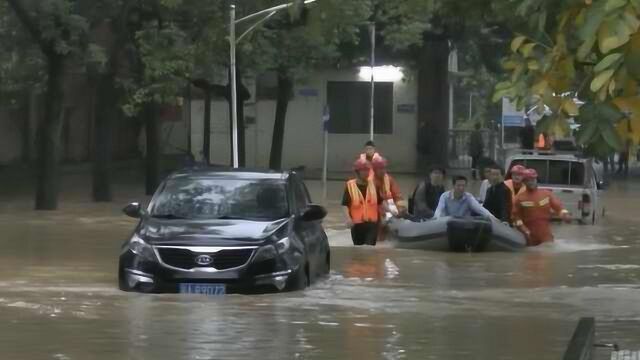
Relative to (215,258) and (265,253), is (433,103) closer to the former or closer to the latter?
(265,253)

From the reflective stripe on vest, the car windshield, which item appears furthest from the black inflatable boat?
the car windshield

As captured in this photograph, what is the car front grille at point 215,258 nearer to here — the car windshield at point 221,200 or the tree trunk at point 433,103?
the car windshield at point 221,200

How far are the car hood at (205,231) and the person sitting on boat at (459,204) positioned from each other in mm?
6343

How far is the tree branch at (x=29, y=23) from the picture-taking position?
25891mm

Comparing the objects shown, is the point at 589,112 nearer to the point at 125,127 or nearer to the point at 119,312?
the point at 119,312

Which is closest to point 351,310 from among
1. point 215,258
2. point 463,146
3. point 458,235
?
point 215,258

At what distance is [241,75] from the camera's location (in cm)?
3878

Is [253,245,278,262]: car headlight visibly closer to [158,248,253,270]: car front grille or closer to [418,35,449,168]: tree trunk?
[158,248,253,270]: car front grille

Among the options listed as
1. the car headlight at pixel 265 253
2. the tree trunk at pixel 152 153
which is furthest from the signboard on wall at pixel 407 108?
the car headlight at pixel 265 253

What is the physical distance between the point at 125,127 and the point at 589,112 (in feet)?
174

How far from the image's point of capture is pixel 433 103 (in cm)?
4875

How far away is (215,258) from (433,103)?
3629cm

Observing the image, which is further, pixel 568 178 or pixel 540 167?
pixel 540 167

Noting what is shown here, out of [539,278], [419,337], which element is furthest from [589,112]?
[539,278]
